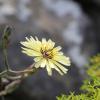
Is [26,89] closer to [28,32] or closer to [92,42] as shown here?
[28,32]

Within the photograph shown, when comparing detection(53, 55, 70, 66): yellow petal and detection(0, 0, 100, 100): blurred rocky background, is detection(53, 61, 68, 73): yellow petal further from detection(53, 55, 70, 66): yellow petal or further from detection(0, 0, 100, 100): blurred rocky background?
detection(0, 0, 100, 100): blurred rocky background

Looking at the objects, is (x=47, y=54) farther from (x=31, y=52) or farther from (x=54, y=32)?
(x=54, y=32)

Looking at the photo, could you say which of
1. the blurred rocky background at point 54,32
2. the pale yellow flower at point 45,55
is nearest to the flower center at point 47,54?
the pale yellow flower at point 45,55

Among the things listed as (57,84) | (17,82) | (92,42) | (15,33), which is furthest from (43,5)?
(17,82)

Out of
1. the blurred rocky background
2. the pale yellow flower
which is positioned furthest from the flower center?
the blurred rocky background

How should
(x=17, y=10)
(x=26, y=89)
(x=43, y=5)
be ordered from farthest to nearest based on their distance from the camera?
1. (x=43, y=5)
2. (x=17, y=10)
3. (x=26, y=89)

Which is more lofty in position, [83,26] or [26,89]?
[83,26]

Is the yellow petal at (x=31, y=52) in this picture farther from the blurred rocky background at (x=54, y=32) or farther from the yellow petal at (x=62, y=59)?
the blurred rocky background at (x=54, y=32)
